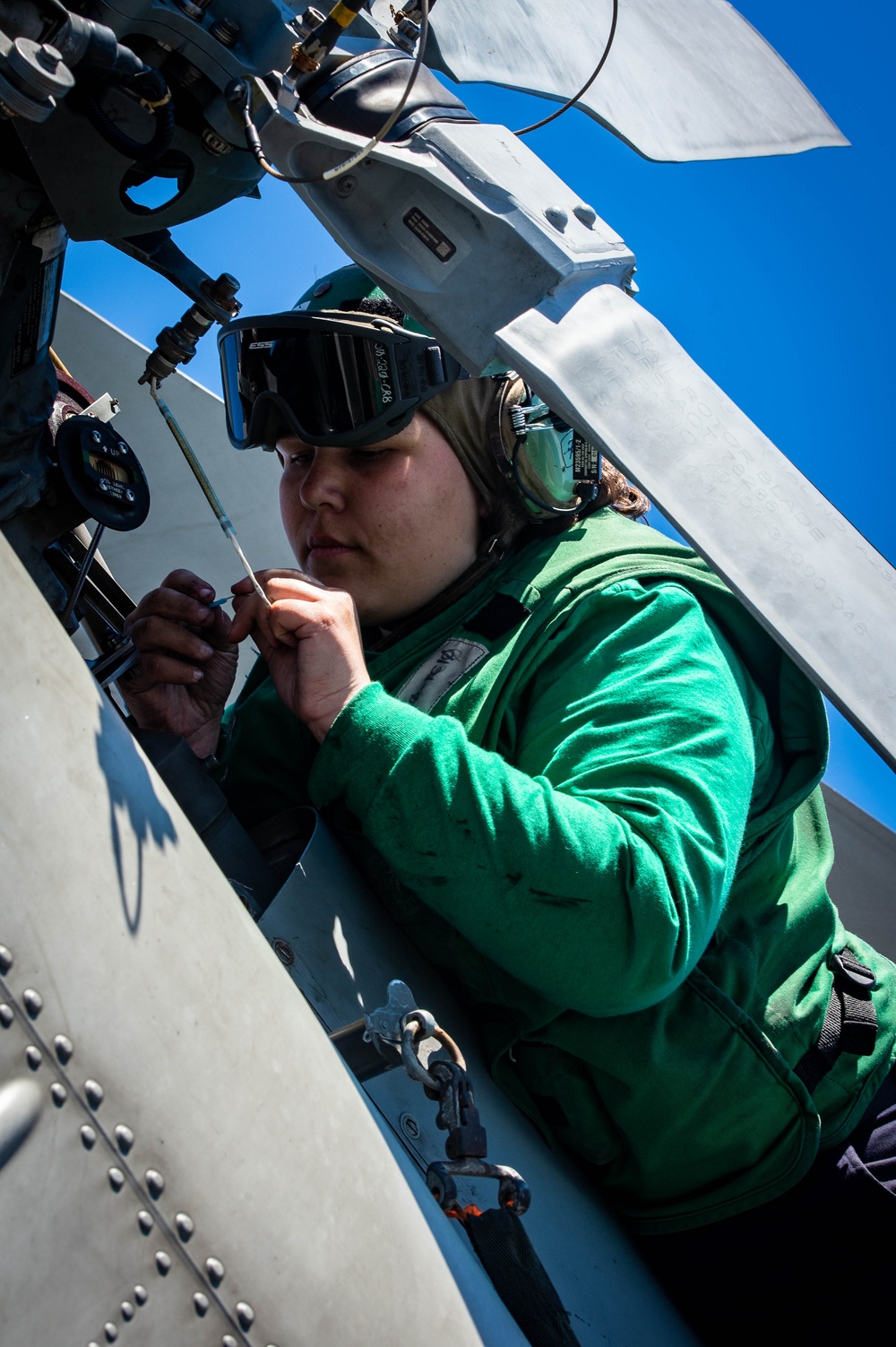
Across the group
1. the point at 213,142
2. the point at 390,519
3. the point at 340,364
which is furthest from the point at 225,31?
the point at 390,519

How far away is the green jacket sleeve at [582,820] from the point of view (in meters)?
1.43

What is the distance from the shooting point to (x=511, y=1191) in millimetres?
1285

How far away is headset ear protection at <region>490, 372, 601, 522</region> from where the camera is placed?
1965mm

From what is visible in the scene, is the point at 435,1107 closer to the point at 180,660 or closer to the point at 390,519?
the point at 180,660

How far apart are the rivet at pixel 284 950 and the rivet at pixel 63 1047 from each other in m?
0.57

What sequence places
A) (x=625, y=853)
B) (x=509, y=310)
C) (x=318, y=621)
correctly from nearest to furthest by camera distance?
(x=509, y=310) < (x=625, y=853) < (x=318, y=621)

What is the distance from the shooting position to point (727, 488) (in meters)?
1.18

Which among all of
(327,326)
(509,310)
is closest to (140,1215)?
(509,310)

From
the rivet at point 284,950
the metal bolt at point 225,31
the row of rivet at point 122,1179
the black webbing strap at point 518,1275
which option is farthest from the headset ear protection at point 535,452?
the row of rivet at point 122,1179

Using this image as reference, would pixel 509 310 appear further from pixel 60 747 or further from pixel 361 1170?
pixel 361 1170

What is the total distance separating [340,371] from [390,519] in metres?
0.27

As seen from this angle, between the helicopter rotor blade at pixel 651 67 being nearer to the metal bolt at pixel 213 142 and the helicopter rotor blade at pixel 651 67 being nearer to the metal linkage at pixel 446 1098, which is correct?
the metal bolt at pixel 213 142

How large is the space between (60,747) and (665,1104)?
110cm

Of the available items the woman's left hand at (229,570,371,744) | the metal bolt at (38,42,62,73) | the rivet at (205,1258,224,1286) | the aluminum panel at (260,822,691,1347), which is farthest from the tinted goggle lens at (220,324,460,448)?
the rivet at (205,1258,224,1286)
